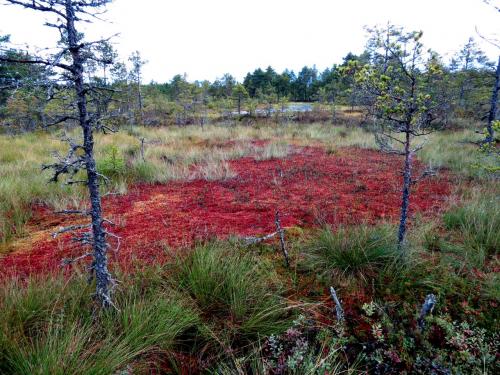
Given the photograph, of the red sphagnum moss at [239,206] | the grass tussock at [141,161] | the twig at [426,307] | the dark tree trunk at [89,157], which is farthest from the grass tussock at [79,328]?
the twig at [426,307]

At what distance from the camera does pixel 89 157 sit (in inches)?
82.2

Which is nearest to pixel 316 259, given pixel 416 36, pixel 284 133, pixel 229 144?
pixel 416 36

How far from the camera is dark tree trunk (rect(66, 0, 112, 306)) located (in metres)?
1.87

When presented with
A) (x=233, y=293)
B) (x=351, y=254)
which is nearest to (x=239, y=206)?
(x=351, y=254)

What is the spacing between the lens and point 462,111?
1040 inches

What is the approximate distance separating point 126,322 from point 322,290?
1864mm

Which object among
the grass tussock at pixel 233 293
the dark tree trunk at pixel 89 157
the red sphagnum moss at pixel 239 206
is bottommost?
the red sphagnum moss at pixel 239 206

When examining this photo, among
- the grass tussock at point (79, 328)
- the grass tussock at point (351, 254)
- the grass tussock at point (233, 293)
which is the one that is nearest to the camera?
the grass tussock at point (79, 328)

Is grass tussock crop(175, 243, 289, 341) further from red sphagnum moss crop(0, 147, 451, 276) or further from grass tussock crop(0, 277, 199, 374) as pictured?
red sphagnum moss crop(0, 147, 451, 276)

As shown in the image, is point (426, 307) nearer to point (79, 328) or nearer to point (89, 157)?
point (79, 328)

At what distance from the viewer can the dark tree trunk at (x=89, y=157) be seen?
187 centimetres

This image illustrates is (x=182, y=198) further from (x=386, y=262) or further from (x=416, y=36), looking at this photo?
(x=416, y=36)

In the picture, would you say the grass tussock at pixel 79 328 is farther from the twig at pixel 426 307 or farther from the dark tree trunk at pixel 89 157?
the twig at pixel 426 307

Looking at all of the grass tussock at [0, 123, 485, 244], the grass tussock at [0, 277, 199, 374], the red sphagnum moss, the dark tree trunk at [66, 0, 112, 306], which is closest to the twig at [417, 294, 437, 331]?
the grass tussock at [0, 277, 199, 374]
